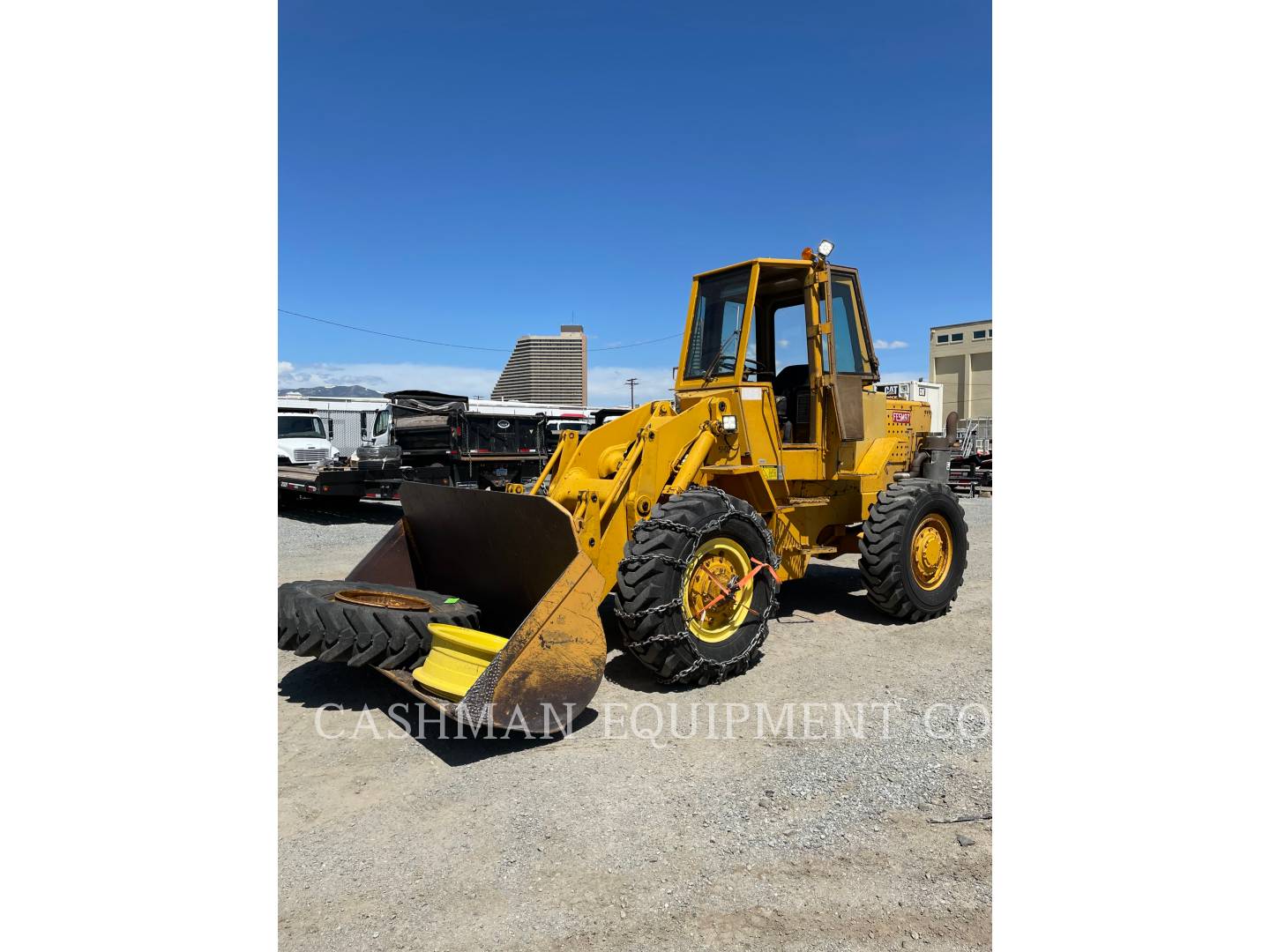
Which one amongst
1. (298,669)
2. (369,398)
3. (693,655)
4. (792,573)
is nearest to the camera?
(693,655)

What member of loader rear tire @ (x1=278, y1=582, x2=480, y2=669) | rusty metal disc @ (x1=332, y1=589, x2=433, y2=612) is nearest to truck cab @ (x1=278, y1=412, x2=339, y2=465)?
rusty metal disc @ (x1=332, y1=589, x2=433, y2=612)

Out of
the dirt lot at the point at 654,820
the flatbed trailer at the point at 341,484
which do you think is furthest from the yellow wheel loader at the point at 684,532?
the flatbed trailer at the point at 341,484

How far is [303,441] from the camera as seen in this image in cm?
1967

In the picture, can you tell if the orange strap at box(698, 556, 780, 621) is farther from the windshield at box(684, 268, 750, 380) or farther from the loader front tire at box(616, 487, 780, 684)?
the windshield at box(684, 268, 750, 380)

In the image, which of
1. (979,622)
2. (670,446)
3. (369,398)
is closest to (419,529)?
(670,446)

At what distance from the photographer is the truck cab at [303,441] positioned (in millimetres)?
19094

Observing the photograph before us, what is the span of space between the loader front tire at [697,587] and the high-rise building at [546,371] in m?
22.4

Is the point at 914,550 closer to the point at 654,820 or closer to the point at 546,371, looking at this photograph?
the point at 654,820

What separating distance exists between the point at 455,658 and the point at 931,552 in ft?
14.3

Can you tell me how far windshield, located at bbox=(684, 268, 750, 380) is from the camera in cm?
640

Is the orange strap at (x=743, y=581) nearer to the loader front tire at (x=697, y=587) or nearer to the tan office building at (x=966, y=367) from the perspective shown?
the loader front tire at (x=697, y=587)

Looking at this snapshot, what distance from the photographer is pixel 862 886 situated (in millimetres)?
2900

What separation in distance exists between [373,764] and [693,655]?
194 centimetres

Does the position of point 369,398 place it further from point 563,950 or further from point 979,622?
point 563,950
